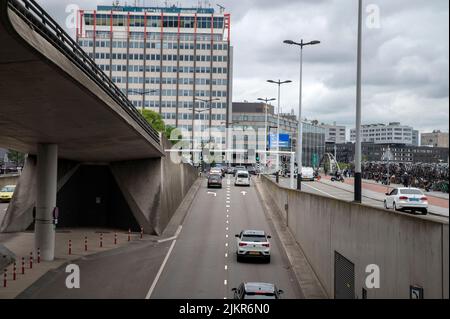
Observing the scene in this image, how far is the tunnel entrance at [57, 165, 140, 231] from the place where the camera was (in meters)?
46.4

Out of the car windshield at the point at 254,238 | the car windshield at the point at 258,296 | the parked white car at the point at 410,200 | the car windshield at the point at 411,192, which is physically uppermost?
the car windshield at the point at 411,192

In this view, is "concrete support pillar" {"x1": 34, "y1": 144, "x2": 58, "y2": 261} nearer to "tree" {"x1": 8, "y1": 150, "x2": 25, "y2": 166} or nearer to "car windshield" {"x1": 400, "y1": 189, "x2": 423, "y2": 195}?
"car windshield" {"x1": 400, "y1": 189, "x2": 423, "y2": 195}

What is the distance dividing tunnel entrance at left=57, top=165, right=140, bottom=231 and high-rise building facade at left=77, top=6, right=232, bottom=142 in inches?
4236

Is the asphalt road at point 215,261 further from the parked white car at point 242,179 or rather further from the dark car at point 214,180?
the parked white car at point 242,179

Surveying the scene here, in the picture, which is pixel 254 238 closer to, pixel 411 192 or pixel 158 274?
pixel 158 274

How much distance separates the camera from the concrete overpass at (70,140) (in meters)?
16.4

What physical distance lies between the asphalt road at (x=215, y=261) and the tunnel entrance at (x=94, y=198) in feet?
19.9

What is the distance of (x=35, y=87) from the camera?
18484 millimetres

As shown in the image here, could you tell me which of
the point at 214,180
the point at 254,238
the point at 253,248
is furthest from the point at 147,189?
the point at 214,180

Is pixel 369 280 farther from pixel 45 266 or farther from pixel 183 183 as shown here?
pixel 183 183

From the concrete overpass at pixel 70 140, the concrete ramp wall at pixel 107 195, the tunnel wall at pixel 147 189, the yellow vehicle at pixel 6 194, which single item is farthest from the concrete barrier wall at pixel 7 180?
the tunnel wall at pixel 147 189

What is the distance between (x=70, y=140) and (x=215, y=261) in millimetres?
10185

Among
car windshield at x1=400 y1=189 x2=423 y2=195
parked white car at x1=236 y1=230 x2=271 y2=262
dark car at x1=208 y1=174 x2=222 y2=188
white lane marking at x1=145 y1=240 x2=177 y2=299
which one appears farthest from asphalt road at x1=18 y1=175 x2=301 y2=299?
dark car at x1=208 y1=174 x2=222 y2=188
